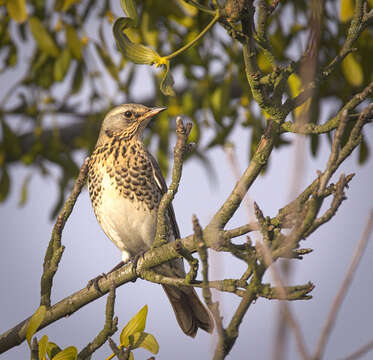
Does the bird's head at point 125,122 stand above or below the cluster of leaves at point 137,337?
Answer: above

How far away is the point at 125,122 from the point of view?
3746mm

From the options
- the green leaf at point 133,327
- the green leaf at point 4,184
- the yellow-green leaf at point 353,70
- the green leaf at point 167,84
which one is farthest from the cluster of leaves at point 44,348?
the green leaf at point 4,184

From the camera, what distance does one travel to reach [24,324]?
246 cm

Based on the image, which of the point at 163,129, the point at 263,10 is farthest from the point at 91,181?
the point at 263,10

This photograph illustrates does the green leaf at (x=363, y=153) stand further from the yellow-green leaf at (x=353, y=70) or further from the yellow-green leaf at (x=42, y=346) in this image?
the yellow-green leaf at (x=42, y=346)

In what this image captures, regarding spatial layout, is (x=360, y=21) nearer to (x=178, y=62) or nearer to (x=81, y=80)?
(x=178, y=62)

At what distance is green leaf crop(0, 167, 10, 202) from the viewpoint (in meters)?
4.01

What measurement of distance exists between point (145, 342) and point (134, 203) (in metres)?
1.28

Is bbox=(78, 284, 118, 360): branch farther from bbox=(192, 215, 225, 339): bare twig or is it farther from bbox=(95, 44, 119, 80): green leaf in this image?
bbox=(95, 44, 119, 80): green leaf

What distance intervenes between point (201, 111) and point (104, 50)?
623 mm

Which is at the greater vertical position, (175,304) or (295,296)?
(175,304)

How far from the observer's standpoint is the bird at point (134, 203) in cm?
335

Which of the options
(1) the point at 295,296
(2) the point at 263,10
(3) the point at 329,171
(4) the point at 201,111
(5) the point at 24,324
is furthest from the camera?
(4) the point at 201,111

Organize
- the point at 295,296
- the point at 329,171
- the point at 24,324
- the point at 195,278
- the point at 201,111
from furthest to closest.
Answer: the point at 201,111 < the point at 24,324 < the point at 195,278 < the point at 295,296 < the point at 329,171
